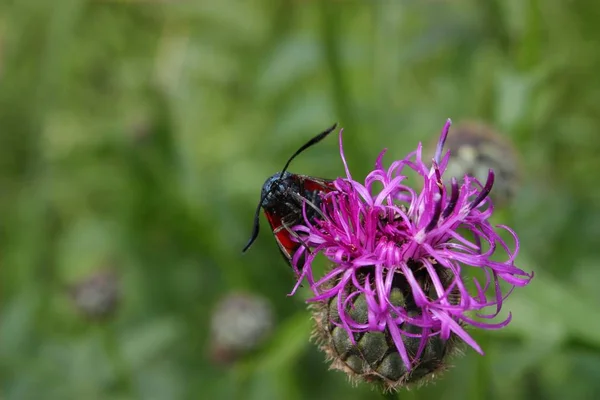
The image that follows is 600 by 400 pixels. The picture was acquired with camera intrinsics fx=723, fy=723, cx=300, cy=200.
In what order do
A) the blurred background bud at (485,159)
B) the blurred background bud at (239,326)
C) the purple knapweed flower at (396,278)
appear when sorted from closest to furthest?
the purple knapweed flower at (396,278), the blurred background bud at (485,159), the blurred background bud at (239,326)

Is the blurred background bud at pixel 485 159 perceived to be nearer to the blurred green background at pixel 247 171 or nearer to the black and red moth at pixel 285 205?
the blurred green background at pixel 247 171

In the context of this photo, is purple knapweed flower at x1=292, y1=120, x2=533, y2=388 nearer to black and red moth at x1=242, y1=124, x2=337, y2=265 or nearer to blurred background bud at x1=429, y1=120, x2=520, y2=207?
black and red moth at x1=242, y1=124, x2=337, y2=265

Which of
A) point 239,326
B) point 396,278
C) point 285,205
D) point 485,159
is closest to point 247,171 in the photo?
point 239,326

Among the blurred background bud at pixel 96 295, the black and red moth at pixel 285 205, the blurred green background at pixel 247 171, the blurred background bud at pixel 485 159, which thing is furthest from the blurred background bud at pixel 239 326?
the black and red moth at pixel 285 205

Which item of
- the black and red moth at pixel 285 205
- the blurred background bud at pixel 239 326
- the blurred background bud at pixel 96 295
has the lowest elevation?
the blurred background bud at pixel 239 326

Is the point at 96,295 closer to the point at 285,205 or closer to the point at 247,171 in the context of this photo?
the point at 247,171

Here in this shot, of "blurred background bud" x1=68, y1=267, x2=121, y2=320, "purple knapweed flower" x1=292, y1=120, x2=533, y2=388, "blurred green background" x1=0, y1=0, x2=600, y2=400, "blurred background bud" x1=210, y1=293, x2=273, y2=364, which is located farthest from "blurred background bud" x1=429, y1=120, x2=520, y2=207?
"blurred background bud" x1=68, y1=267, x2=121, y2=320
